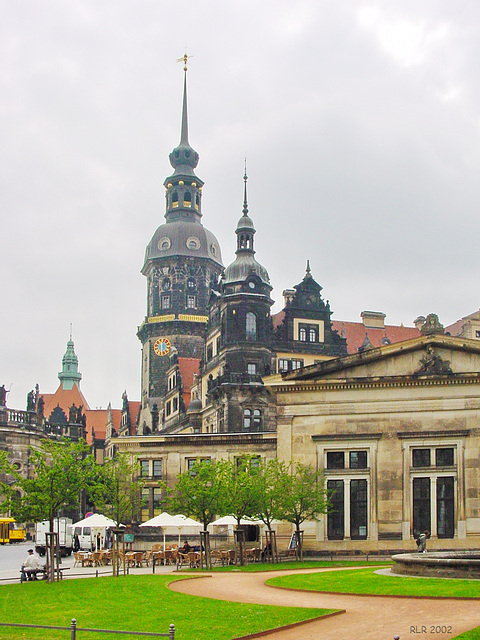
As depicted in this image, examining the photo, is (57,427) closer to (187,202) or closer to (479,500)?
(187,202)

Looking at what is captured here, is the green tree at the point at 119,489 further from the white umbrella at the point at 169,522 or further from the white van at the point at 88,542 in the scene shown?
the white van at the point at 88,542

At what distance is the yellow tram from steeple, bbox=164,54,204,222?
208 feet

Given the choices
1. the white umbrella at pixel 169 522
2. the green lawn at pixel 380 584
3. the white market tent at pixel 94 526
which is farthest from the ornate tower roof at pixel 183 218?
the green lawn at pixel 380 584

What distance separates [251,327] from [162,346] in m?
40.7

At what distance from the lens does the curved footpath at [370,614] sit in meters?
22.2

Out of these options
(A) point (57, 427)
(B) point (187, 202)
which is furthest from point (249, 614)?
(B) point (187, 202)

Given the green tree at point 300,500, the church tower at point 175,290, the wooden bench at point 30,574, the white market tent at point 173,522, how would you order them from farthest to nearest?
the church tower at point 175,290 < the white market tent at point 173,522 < the green tree at point 300,500 < the wooden bench at point 30,574

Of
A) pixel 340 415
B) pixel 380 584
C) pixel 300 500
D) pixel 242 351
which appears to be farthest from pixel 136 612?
pixel 242 351

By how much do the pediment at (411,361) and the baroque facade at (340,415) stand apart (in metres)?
0.07

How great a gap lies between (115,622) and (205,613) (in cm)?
270

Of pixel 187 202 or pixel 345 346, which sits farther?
pixel 187 202

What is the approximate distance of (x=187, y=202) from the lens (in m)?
148

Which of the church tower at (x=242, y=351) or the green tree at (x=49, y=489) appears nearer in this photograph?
the green tree at (x=49, y=489)

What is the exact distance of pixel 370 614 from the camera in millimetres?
25406
